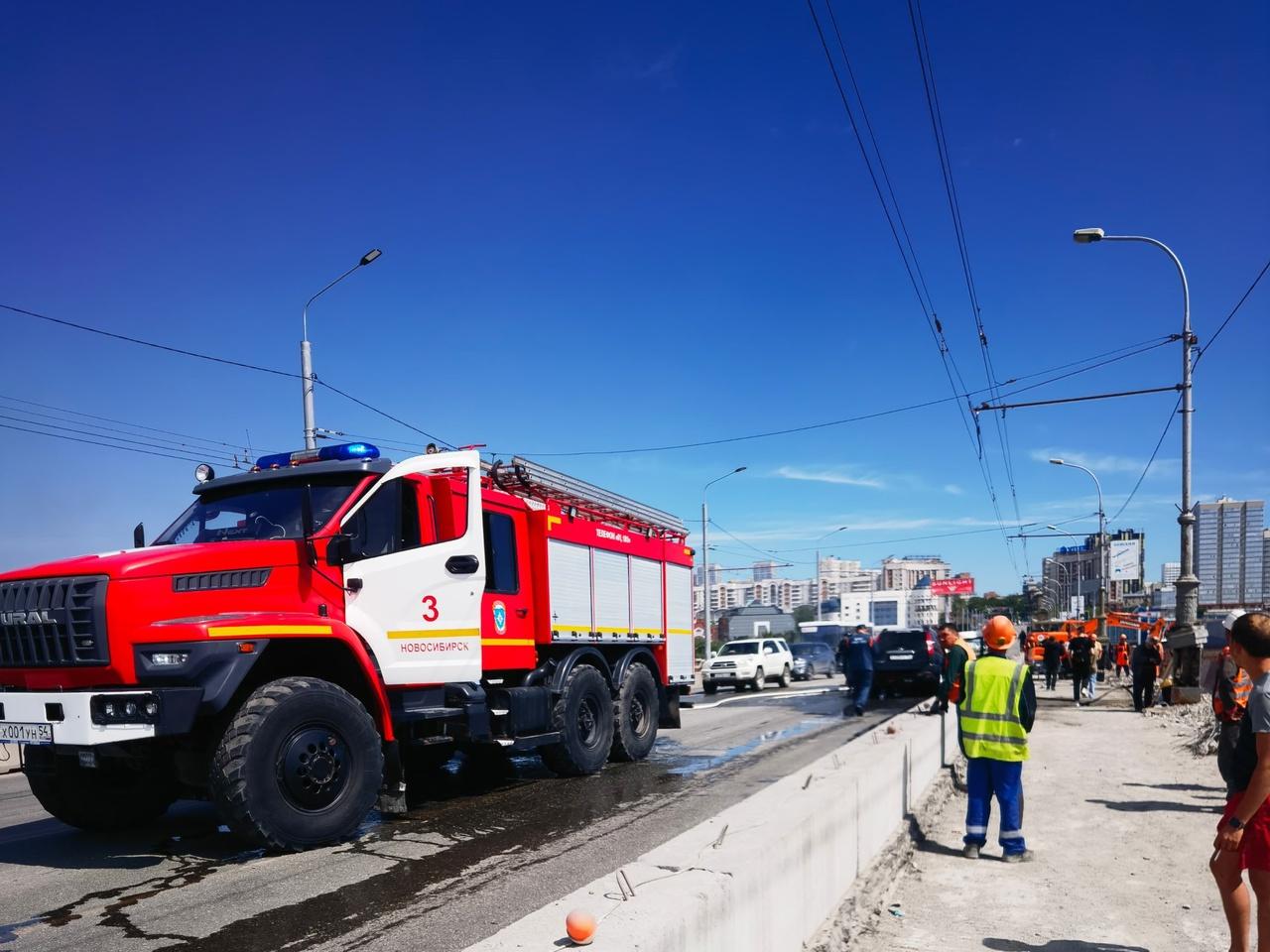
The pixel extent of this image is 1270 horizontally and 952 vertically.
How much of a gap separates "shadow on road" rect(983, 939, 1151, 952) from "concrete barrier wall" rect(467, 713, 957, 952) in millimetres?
803

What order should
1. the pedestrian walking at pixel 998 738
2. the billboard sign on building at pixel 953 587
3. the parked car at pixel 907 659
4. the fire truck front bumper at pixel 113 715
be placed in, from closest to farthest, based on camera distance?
the fire truck front bumper at pixel 113 715, the pedestrian walking at pixel 998 738, the parked car at pixel 907 659, the billboard sign on building at pixel 953 587

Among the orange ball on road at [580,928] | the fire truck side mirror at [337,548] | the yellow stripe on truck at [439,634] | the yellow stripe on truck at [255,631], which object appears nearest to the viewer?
the orange ball on road at [580,928]

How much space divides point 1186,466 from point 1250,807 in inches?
653

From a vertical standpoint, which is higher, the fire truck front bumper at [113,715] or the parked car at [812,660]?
the fire truck front bumper at [113,715]

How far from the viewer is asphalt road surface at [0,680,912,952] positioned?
15.4 ft

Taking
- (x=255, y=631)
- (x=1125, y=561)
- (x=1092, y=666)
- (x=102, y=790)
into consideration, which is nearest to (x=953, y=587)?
(x=1125, y=561)

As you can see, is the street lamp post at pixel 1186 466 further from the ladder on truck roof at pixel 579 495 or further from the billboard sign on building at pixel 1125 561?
the billboard sign on building at pixel 1125 561

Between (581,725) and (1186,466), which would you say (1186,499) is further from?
(581,725)

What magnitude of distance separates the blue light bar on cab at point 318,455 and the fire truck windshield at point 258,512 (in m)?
0.29

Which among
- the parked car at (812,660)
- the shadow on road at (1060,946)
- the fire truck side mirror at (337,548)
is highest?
the fire truck side mirror at (337,548)

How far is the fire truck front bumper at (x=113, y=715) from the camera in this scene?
18.2 ft

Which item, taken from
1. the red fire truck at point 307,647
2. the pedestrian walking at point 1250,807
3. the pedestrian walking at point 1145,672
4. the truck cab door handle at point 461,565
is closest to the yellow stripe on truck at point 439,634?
the red fire truck at point 307,647

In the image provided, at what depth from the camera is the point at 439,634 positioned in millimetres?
7598

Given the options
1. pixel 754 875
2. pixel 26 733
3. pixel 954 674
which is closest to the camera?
pixel 754 875
